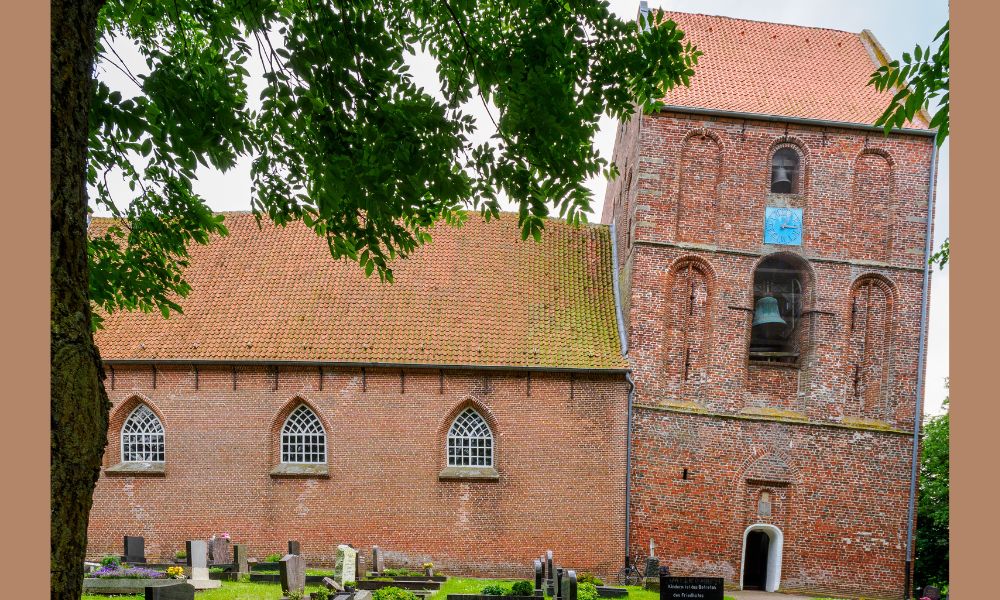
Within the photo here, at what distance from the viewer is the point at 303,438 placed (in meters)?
15.2

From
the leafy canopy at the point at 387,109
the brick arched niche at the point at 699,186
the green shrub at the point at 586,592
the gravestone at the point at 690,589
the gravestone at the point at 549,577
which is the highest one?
the brick arched niche at the point at 699,186

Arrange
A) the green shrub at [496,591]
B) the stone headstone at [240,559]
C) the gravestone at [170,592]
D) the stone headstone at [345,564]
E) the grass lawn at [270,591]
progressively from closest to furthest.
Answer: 1. the gravestone at [170,592]
2. the green shrub at [496,591]
3. the grass lawn at [270,591]
4. the stone headstone at [345,564]
5. the stone headstone at [240,559]

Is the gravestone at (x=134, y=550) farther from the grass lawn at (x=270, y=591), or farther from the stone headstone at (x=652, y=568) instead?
the stone headstone at (x=652, y=568)

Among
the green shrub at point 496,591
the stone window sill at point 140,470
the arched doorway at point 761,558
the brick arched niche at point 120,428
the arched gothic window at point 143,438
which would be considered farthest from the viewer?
the arched gothic window at point 143,438

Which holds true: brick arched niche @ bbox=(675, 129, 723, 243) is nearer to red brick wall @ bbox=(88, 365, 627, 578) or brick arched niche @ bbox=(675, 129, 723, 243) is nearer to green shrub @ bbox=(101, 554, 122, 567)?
red brick wall @ bbox=(88, 365, 627, 578)

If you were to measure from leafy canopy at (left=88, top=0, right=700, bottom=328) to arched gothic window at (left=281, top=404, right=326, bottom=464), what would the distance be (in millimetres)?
9649

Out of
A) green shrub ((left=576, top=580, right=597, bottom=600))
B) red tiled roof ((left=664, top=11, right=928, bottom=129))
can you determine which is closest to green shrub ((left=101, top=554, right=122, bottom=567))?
green shrub ((left=576, top=580, right=597, bottom=600))

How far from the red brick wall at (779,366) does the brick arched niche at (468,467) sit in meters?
3.06

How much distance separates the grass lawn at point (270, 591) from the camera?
11109mm

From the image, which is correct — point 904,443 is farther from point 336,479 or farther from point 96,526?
point 96,526

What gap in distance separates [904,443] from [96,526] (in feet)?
58.9

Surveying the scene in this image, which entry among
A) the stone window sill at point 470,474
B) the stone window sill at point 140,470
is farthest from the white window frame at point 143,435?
the stone window sill at point 470,474

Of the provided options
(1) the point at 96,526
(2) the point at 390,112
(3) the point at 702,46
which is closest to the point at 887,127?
(2) the point at 390,112

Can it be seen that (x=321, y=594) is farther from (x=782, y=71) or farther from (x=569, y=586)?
(x=782, y=71)
